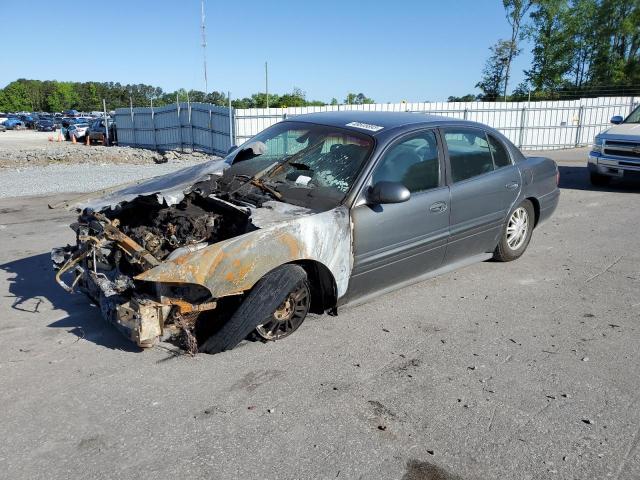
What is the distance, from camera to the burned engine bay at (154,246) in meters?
3.46

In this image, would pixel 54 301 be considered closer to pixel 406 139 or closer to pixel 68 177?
pixel 406 139

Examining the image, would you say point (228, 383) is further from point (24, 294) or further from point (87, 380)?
point (24, 294)

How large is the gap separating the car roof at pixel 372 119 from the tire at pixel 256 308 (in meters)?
1.57

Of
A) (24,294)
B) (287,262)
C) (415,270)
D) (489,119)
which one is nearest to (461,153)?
(415,270)

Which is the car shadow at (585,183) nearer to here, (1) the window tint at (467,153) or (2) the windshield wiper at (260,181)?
(1) the window tint at (467,153)

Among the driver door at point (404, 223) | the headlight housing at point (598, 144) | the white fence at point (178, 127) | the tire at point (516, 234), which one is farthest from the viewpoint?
the white fence at point (178, 127)

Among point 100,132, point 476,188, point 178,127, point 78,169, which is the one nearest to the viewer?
point 476,188

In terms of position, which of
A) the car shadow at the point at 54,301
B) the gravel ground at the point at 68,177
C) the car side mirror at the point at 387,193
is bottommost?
the car shadow at the point at 54,301

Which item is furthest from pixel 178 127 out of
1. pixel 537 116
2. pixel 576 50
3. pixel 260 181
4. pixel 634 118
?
pixel 576 50

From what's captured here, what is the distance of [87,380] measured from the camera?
11.3 ft

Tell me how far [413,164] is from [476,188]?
Result: 84 cm

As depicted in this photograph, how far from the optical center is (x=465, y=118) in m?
18.3

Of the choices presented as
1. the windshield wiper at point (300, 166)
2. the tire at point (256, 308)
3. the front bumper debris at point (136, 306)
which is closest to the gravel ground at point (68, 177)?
the windshield wiper at point (300, 166)

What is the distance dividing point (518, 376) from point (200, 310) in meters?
2.18
